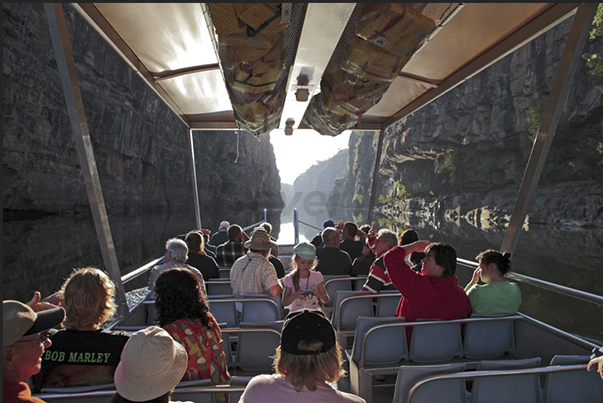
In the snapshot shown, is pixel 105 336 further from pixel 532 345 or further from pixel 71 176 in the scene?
pixel 71 176

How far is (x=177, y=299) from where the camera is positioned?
2.25 m

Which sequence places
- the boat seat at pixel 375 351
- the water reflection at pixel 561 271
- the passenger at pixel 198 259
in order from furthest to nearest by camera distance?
the water reflection at pixel 561 271 < the passenger at pixel 198 259 < the boat seat at pixel 375 351

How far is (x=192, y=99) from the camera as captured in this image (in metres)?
5.32

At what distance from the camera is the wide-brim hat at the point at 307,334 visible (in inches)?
58.7

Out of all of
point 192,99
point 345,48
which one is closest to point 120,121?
point 192,99

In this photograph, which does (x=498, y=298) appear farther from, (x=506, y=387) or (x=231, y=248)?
(x=231, y=248)

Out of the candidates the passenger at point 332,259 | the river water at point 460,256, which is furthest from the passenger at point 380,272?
the river water at point 460,256

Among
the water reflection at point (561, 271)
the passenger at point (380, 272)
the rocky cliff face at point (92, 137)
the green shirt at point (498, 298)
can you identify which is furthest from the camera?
the rocky cliff face at point (92, 137)

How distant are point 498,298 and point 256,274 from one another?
2.05 meters

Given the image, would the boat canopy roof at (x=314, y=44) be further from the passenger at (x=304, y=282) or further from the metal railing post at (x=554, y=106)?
the passenger at (x=304, y=282)

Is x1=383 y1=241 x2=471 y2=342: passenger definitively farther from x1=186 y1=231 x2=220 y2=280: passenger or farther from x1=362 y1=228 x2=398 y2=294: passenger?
x1=186 y1=231 x2=220 y2=280: passenger

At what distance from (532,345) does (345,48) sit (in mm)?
2610

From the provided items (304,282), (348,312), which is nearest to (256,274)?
(304,282)

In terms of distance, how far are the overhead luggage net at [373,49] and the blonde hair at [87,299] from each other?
2.39 metres
